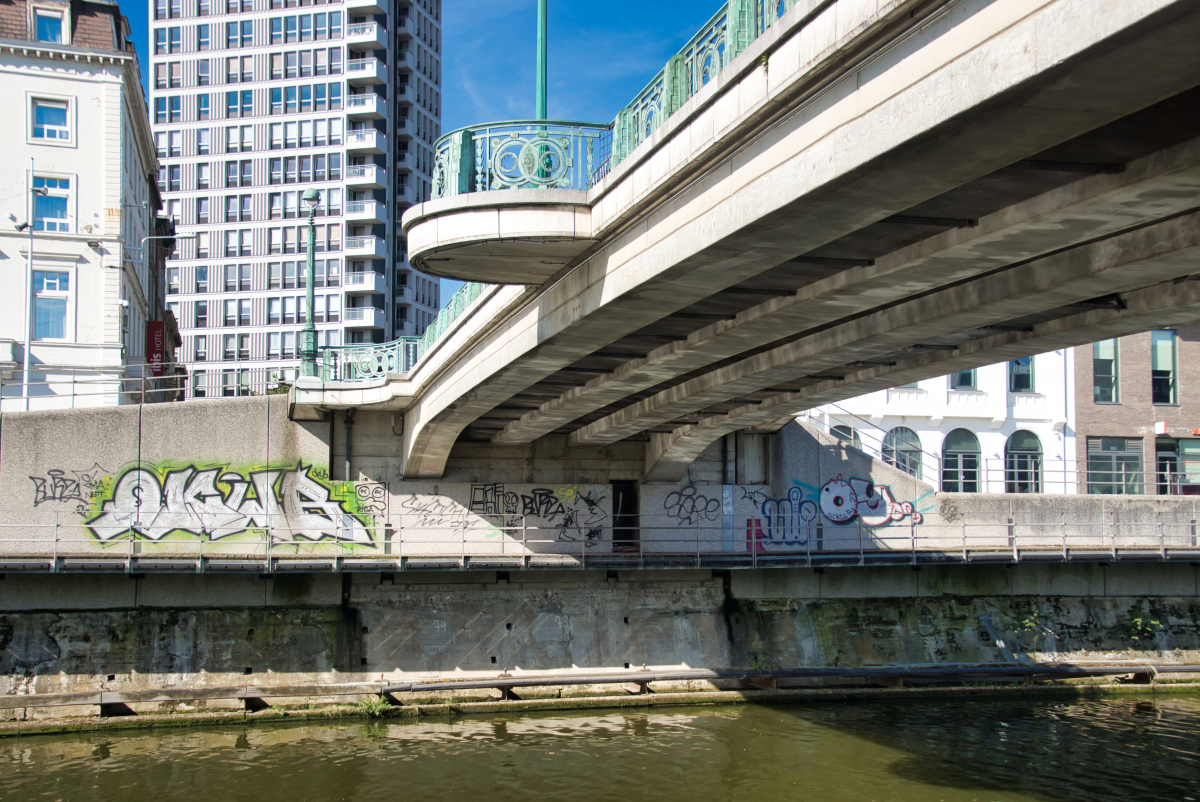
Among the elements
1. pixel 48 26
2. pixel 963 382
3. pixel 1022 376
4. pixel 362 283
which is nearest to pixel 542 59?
pixel 963 382

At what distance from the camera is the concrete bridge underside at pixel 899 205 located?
634 centimetres

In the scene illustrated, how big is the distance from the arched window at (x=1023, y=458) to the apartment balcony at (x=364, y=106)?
4623 centimetres

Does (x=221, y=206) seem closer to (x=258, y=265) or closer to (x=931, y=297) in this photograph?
(x=258, y=265)

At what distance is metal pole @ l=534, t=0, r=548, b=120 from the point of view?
12.7 metres

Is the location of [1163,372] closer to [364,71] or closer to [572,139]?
[572,139]

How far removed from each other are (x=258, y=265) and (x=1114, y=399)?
5078 cm

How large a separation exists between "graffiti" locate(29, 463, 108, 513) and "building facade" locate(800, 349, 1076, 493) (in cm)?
2007

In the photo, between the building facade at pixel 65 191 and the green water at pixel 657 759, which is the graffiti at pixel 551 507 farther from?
the building facade at pixel 65 191

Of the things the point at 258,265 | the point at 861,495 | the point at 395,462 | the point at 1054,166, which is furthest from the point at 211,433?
the point at 258,265

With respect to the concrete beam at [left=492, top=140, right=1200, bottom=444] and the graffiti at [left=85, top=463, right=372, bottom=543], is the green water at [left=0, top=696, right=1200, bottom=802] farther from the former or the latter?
the concrete beam at [left=492, top=140, right=1200, bottom=444]

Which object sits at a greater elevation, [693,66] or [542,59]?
[542,59]

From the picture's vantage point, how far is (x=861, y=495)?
2778 centimetres

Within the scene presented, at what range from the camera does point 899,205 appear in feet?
27.2

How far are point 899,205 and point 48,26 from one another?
39060 millimetres
